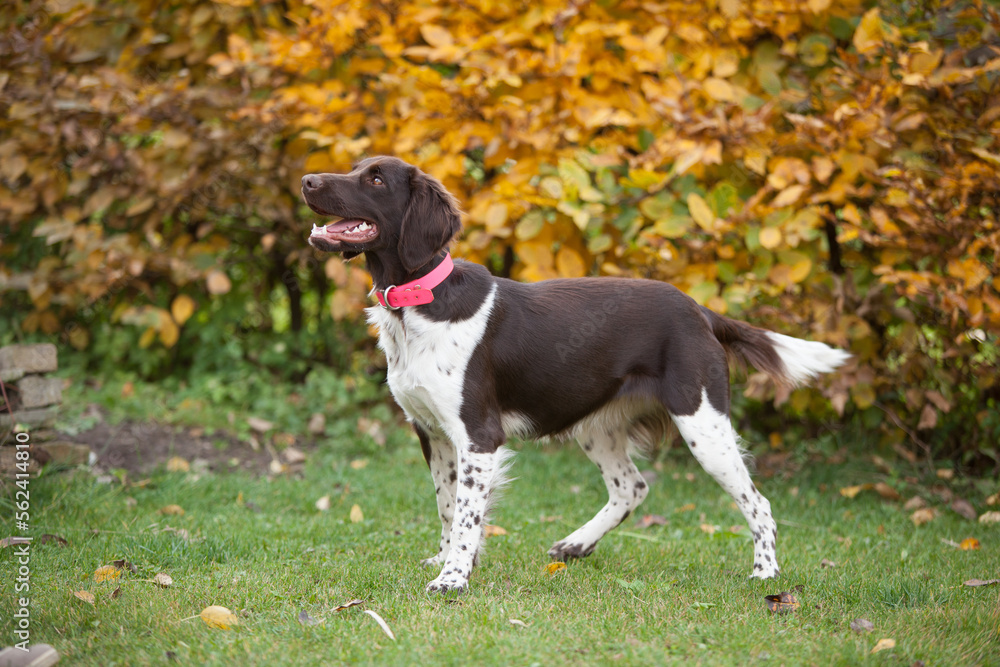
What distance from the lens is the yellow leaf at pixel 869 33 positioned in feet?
12.9

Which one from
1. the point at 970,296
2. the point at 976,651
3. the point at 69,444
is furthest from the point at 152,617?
the point at 970,296

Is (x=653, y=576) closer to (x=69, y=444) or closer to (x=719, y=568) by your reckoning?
(x=719, y=568)

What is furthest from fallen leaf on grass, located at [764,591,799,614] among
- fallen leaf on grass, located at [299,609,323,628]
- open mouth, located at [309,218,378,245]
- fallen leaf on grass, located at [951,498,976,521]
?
open mouth, located at [309,218,378,245]

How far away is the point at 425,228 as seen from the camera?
2914mm

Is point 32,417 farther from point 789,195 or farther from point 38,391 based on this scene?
point 789,195

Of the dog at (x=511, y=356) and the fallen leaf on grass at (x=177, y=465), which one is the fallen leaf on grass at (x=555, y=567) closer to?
the dog at (x=511, y=356)

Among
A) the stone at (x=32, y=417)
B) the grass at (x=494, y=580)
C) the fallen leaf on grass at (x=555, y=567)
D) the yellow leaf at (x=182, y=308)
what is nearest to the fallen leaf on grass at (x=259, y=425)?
the grass at (x=494, y=580)

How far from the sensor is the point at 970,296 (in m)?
3.88

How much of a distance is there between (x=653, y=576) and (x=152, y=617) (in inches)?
67.9

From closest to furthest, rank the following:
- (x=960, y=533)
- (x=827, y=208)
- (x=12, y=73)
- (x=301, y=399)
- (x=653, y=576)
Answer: (x=653, y=576) → (x=960, y=533) → (x=827, y=208) → (x=12, y=73) → (x=301, y=399)

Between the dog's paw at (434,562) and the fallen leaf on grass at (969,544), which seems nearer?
the dog's paw at (434,562)

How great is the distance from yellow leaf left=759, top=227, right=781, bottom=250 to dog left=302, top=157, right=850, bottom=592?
0.77 meters

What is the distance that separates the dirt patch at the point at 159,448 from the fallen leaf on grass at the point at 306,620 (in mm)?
2098

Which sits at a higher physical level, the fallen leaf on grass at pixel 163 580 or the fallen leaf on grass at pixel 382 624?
the fallen leaf on grass at pixel 382 624
